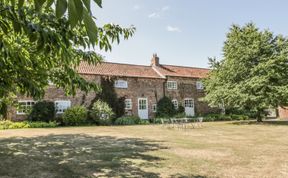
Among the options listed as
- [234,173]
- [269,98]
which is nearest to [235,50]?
[269,98]

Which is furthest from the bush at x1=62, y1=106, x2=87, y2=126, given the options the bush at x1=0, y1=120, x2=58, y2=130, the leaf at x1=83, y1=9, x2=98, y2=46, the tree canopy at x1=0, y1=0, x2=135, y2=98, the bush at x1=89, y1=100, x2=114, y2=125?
the leaf at x1=83, y1=9, x2=98, y2=46

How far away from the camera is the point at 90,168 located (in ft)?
23.0

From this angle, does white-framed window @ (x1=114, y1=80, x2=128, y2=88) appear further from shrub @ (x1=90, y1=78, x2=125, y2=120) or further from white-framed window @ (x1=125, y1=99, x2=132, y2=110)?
white-framed window @ (x1=125, y1=99, x2=132, y2=110)

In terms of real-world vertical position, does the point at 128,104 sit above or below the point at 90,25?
above

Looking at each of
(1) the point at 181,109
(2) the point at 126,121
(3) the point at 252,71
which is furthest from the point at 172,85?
(3) the point at 252,71

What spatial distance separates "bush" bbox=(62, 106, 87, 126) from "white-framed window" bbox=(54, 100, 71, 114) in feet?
6.32

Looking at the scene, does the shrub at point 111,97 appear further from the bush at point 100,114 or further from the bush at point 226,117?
the bush at point 226,117

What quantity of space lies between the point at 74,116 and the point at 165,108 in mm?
11095

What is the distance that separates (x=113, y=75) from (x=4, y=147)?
19302 mm

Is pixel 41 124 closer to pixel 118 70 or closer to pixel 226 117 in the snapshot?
pixel 118 70

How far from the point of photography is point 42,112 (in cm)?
2441

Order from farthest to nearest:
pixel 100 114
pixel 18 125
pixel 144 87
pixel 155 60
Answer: pixel 155 60 → pixel 144 87 → pixel 100 114 → pixel 18 125

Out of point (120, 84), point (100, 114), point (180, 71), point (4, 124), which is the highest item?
point (180, 71)

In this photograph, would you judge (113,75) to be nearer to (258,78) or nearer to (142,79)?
(142,79)
